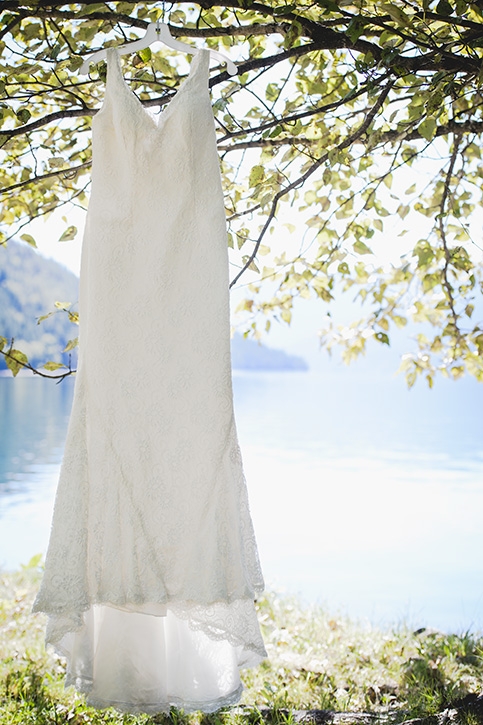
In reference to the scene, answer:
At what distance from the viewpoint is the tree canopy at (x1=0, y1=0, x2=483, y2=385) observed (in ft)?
Result: 4.63

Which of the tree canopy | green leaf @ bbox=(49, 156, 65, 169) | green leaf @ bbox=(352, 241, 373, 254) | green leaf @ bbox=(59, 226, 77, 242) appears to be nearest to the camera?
the tree canopy

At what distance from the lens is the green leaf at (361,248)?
6.77 feet

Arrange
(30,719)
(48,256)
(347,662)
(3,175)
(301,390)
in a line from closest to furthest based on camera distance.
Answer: (30,719)
(3,175)
(347,662)
(48,256)
(301,390)

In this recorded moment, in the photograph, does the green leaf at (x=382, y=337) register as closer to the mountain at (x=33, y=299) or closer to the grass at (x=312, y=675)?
the grass at (x=312, y=675)

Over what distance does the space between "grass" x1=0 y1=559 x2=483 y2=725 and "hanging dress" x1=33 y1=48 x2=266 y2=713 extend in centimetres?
76

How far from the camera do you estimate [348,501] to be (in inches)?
306

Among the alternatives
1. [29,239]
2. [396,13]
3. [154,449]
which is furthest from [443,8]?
[29,239]

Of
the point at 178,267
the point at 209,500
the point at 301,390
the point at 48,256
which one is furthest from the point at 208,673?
the point at 301,390

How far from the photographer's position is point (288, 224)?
2.10m

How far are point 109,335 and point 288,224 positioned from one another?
1075 millimetres

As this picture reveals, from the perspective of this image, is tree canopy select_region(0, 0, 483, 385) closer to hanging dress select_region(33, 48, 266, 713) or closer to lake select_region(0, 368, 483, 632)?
hanging dress select_region(33, 48, 266, 713)

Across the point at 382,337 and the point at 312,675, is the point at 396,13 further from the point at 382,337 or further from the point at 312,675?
the point at 312,675

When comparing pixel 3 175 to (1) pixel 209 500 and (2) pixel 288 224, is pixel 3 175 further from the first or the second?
(1) pixel 209 500

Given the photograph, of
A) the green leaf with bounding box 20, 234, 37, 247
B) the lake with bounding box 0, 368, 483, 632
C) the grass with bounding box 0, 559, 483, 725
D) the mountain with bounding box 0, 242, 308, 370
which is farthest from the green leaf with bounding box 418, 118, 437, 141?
the mountain with bounding box 0, 242, 308, 370
